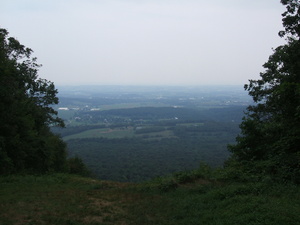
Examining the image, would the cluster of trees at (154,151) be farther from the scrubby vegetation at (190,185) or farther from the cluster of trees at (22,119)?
the scrubby vegetation at (190,185)

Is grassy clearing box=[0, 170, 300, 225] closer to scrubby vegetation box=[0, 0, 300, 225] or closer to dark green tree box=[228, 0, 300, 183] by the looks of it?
scrubby vegetation box=[0, 0, 300, 225]

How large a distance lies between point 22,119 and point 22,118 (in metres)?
0.06

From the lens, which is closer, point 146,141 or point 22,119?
point 22,119

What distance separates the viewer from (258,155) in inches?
476

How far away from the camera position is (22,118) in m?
14.1

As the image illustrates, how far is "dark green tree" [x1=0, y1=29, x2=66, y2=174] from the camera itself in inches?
507

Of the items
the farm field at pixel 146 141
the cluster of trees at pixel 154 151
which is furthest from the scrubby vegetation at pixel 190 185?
the cluster of trees at pixel 154 151

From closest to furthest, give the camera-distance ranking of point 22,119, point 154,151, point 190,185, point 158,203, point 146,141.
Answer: point 158,203, point 190,185, point 22,119, point 154,151, point 146,141

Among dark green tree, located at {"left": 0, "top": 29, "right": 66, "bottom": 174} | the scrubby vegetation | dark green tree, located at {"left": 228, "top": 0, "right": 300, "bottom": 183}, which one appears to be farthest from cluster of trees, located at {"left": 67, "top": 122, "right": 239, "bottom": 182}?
dark green tree, located at {"left": 228, "top": 0, "right": 300, "bottom": 183}

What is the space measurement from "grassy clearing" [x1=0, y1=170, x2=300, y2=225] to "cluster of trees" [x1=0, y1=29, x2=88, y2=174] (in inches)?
107

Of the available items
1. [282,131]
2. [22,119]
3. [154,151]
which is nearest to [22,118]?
[22,119]

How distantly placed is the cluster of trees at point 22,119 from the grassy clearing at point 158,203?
2.71 m

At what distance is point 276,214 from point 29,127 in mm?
12568

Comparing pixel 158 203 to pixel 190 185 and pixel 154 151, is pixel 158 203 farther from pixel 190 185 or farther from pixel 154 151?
pixel 154 151
